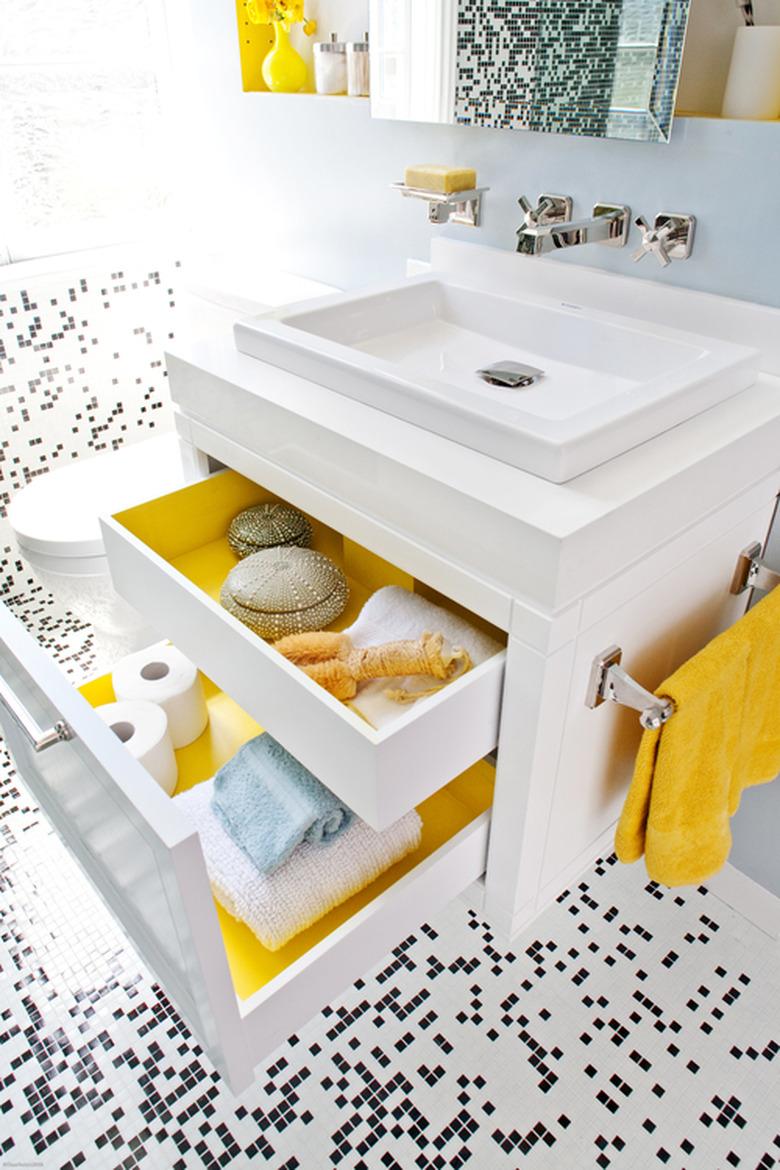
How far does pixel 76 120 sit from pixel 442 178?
4.58 ft

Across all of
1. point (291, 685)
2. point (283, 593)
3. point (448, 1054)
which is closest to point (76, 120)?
point (283, 593)

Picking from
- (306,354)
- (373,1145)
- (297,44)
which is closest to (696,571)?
(306,354)

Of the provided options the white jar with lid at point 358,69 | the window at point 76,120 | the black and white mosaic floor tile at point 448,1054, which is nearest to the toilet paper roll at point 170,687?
the black and white mosaic floor tile at point 448,1054

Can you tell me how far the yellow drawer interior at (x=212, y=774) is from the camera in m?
1.05

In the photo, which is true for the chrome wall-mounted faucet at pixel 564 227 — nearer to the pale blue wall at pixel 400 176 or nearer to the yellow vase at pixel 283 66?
the pale blue wall at pixel 400 176

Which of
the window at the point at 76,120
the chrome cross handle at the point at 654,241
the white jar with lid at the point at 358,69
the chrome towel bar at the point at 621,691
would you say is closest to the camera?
the chrome towel bar at the point at 621,691

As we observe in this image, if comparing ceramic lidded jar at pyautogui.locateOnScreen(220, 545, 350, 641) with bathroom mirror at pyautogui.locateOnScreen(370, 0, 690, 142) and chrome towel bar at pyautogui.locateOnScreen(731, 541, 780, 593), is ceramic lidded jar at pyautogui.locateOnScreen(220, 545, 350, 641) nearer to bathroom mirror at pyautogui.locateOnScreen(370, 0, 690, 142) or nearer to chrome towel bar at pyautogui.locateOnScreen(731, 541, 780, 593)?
chrome towel bar at pyautogui.locateOnScreen(731, 541, 780, 593)

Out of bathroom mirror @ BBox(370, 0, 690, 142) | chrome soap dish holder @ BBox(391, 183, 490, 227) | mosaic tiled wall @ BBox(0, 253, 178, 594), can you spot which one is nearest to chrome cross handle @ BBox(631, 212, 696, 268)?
bathroom mirror @ BBox(370, 0, 690, 142)

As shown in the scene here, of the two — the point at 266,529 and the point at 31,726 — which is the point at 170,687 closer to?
the point at 266,529

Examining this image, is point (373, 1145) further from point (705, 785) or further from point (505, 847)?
point (705, 785)

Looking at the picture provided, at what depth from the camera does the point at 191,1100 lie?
4.39 feet

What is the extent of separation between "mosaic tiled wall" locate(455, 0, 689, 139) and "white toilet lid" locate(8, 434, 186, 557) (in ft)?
2.87

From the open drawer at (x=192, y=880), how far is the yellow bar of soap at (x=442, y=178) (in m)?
0.92

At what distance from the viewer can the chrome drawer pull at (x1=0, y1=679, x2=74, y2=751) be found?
34.9 inches
